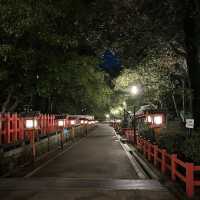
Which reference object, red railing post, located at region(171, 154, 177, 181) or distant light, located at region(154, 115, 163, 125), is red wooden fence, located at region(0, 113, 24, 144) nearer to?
distant light, located at region(154, 115, 163, 125)

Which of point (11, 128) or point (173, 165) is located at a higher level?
point (11, 128)

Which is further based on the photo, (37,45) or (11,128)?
(37,45)

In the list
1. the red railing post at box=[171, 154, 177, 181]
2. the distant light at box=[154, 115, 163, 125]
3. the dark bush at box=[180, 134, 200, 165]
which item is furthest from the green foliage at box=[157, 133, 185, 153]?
the distant light at box=[154, 115, 163, 125]

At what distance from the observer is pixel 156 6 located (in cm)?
1597

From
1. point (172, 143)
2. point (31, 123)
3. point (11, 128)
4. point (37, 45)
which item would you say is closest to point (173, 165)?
point (172, 143)

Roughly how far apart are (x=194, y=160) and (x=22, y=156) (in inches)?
395

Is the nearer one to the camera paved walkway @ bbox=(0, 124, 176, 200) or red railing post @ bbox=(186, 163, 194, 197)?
red railing post @ bbox=(186, 163, 194, 197)

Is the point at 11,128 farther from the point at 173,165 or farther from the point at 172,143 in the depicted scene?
the point at 173,165

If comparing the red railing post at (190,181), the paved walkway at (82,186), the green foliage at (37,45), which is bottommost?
the paved walkway at (82,186)

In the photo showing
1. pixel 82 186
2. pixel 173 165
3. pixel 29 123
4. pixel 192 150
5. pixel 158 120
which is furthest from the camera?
pixel 158 120

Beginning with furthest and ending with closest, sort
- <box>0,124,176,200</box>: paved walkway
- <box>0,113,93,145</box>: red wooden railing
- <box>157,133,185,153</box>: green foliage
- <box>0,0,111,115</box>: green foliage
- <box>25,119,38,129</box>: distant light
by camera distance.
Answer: <box>25,119,38,129</box>: distant light
<box>0,113,93,145</box>: red wooden railing
<box>0,0,111,115</box>: green foliage
<box>157,133,185,153</box>: green foliage
<box>0,124,176,200</box>: paved walkway

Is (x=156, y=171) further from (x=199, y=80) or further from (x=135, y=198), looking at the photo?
(x=199, y=80)

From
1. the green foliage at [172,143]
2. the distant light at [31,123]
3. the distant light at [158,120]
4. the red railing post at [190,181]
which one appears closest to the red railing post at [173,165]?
the green foliage at [172,143]

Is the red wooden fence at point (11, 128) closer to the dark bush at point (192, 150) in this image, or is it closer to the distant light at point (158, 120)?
the distant light at point (158, 120)
